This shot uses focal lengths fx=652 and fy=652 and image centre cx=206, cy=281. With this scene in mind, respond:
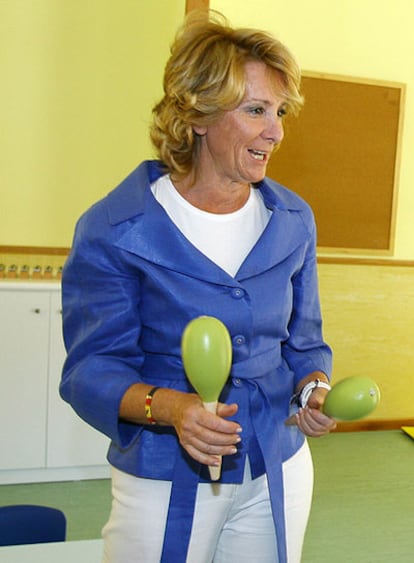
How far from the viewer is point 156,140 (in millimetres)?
1408

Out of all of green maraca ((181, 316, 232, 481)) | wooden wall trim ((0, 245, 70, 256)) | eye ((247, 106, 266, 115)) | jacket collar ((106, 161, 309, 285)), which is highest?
eye ((247, 106, 266, 115))

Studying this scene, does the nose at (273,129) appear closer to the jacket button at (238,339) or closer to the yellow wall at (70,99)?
→ the jacket button at (238,339)

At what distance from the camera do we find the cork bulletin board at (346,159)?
13.7 feet

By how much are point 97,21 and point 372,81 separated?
1806mm

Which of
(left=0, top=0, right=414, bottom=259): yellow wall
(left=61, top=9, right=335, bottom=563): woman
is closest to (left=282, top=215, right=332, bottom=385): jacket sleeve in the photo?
(left=61, top=9, right=335, bottom=563): woman

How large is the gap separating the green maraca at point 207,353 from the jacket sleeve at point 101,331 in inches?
10.5

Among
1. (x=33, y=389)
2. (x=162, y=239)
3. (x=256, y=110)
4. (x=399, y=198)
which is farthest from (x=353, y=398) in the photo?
(x=399, y=198)

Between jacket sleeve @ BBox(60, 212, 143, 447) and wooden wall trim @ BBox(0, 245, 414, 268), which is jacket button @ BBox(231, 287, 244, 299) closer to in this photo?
jacket sleeve @ BBox(60, 212, 143, 447)

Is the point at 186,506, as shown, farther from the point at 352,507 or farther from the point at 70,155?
the point at 70,155

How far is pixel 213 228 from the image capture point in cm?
132

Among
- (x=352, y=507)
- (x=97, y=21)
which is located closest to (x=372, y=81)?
(x=97, y=21)

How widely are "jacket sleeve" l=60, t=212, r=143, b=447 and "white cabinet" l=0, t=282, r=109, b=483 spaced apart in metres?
2.09

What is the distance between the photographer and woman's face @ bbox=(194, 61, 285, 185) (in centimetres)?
128

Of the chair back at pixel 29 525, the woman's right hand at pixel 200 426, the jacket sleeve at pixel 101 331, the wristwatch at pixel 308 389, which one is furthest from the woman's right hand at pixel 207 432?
the chair back at pixel 29 525
